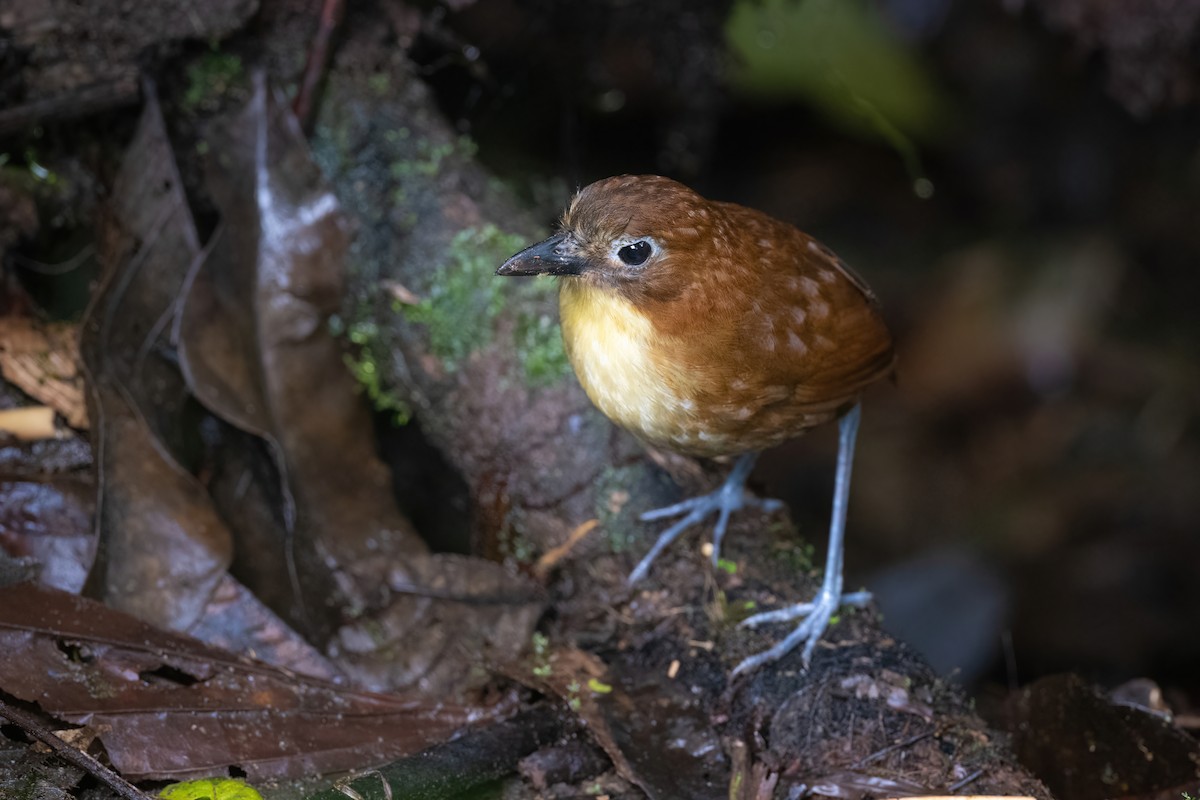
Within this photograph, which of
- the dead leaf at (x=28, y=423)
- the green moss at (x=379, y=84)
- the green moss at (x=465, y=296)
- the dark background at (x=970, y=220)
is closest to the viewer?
the dead leaf at (x=28, y=423)

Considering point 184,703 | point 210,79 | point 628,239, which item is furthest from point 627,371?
point 210,79

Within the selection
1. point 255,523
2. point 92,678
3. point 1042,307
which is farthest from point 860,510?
point 92,678

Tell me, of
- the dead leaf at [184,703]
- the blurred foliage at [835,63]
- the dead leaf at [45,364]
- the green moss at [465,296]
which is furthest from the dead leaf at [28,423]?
the blurred foliage at [835,63]

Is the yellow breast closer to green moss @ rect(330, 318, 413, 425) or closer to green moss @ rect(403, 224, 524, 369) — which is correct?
green moss @ rect(403, 224, 524, 369)

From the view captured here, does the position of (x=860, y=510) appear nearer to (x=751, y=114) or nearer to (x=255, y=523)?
(x=751, y=114)

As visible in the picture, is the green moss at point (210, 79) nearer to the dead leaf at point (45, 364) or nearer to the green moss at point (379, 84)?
the green moss at point (379, 84)

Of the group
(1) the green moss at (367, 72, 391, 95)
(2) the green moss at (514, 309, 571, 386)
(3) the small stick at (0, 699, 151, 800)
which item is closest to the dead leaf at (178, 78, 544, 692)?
(1) the green moss at (367, 72, 391, 95)

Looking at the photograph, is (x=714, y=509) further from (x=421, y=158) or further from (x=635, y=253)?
(x=421, y=158)
